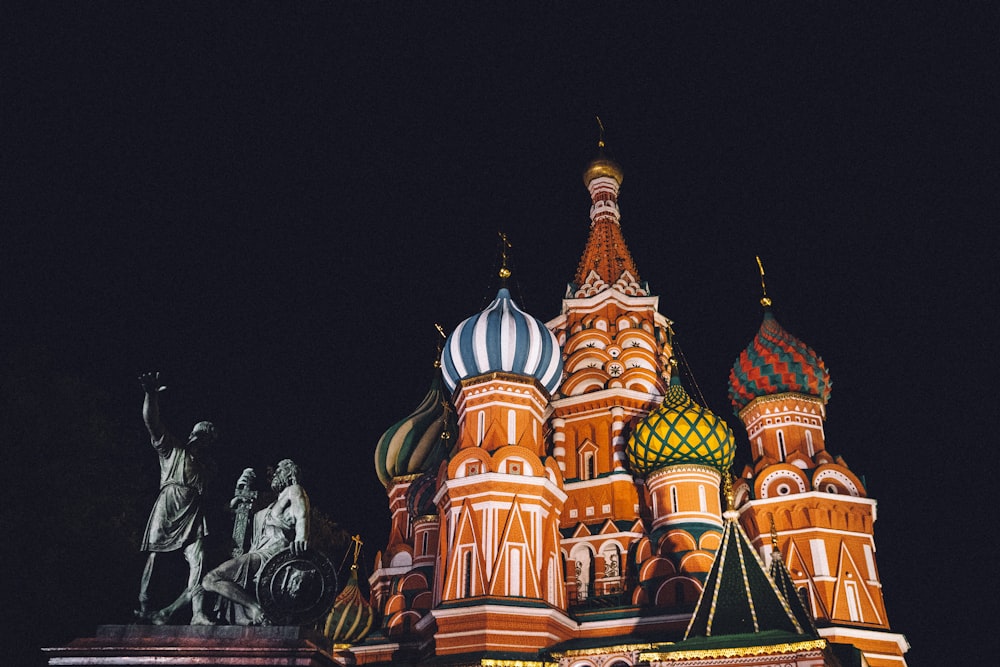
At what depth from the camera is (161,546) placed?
722 cm

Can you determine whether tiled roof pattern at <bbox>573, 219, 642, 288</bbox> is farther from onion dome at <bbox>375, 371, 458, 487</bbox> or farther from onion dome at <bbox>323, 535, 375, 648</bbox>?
onion dome at <bbox>323, 535, 375, 648</bbox>

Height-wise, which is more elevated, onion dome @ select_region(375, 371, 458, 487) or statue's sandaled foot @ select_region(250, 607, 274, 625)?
onion dome @ select_region(375, 371, 458, 487)

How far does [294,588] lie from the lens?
6750 millimetres

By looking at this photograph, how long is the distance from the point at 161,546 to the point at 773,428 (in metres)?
17.9

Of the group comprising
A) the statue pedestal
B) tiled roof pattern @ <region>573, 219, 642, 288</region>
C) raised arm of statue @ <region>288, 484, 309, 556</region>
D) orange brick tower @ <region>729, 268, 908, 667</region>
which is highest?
tiled roof pattern @ <region>573, 219, 642, 288</region>

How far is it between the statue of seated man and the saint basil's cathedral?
7983 mm

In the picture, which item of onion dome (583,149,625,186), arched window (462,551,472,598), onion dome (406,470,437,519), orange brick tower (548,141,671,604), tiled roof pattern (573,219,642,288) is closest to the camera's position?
arched window (462,551,472,598)

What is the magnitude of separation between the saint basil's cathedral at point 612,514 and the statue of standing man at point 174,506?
8276 millimetres

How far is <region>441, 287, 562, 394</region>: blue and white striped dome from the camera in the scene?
18891 millimetres

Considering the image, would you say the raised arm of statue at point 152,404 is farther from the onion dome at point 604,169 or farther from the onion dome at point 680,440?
the onion dome at point 604,169

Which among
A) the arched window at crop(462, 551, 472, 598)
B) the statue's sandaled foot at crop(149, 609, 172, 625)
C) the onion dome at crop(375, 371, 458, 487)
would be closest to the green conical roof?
the arched window at crop(462, 551, 472, 598)

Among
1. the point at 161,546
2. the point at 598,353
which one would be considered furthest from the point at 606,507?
the point at 161,546

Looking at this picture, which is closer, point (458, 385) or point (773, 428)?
point (458, 385)

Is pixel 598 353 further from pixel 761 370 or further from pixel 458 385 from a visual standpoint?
pixel 458 385
